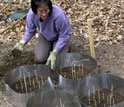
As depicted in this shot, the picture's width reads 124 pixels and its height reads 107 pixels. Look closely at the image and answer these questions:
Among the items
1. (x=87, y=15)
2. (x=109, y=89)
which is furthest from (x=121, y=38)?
(x=109, y=89)

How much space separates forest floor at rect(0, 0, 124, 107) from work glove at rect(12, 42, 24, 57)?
0.13m

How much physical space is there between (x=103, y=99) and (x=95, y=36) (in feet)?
4.62

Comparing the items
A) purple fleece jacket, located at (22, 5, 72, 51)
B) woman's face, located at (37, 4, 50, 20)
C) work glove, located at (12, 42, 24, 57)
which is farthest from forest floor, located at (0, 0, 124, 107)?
woman's face, located at (37, 4, 50, 20)

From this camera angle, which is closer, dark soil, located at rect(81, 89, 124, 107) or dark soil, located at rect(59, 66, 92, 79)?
dark soil, located at rect(81, 89, 124, 107)

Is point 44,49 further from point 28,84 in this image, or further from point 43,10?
point 43,10

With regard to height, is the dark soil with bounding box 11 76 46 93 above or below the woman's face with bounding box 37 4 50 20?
below

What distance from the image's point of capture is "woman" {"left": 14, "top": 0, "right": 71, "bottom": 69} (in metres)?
2.27

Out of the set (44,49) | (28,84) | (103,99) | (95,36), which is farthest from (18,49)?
(95,36)

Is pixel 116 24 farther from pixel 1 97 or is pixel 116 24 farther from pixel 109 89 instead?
pixel 1 97

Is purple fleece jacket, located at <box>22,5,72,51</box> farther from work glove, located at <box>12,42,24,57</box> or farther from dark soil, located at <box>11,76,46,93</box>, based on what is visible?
dark soil, located at <box>11,76,46,93</box>

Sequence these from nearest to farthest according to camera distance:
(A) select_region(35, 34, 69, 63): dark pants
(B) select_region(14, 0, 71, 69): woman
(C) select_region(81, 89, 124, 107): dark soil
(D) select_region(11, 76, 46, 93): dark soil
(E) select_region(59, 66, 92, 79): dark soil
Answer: (C) select_region(81, 89, 124, 107): dark soil < (B) select_region(14, 0, 71, 69): woman < (D) select_region(11, 76, 46, 93): dark soil < (E) select_region(59, 66, 92, 79): dark soil < (A) select_region(35, 34, 69, 63): dark pants

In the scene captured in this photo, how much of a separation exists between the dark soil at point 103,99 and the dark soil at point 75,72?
352 millimetres

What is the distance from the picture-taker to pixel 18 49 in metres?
2.64

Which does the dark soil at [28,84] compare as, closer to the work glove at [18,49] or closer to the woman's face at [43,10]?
the work glove at [18,49]
